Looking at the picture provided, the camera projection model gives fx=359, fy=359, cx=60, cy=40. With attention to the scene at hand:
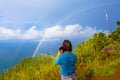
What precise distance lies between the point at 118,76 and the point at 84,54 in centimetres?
404

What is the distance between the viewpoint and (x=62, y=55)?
29.2ft

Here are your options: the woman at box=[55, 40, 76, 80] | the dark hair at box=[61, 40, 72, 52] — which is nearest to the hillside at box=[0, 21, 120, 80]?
the woman at box=[55, 40, 76, 80]

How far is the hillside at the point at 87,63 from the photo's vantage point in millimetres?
13789

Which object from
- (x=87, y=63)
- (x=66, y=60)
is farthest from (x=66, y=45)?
(x=87, y=63)

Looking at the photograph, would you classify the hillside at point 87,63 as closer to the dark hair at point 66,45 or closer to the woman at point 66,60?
the woman at point 66,60

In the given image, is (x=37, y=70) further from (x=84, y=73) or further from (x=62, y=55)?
(x=62, y=55)

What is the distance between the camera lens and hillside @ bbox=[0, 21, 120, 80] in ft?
45.2

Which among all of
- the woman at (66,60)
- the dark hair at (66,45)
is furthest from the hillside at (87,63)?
the dark hair at (66,45)

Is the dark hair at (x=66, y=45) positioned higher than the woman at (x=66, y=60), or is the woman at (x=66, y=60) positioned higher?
the dark hair at (x=66, y=45)

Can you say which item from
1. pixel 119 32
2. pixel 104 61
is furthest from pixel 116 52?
pixel 119 32

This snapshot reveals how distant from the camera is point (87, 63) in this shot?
640 inches

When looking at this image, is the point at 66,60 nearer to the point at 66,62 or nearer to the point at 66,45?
the point at 66,62

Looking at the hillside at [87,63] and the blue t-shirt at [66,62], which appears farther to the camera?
the hillside at [87,63]

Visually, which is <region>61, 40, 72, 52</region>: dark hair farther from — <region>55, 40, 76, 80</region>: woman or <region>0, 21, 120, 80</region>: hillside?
<region>0, 21, 120, 80</region>: hillside
